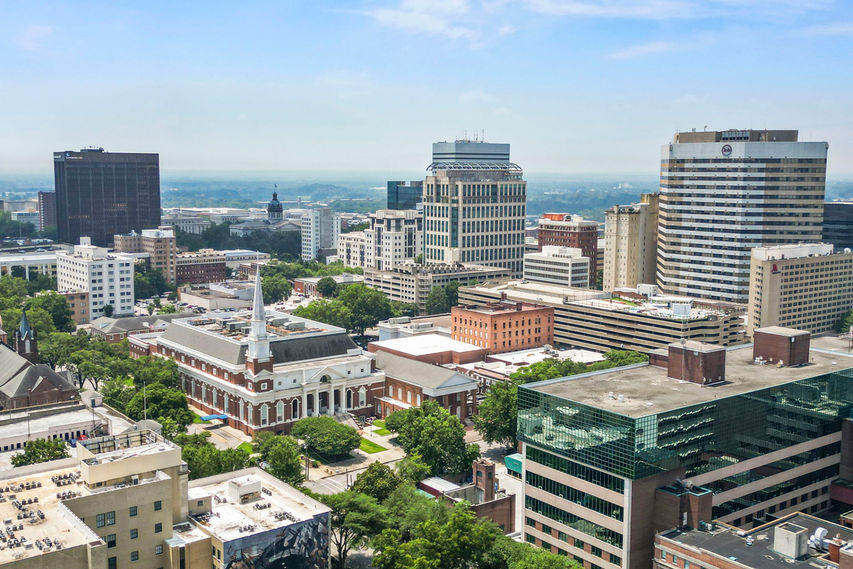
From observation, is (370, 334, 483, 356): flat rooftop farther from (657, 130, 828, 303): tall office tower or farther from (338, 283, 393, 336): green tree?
(657, 130, 828, 303): tall office tower

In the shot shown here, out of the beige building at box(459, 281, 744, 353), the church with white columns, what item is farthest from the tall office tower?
the church with white columns

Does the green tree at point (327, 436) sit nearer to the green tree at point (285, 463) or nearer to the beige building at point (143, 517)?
the green tree at point (285, 463)

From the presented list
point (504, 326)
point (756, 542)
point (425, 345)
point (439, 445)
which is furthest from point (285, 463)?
point (504, 326)

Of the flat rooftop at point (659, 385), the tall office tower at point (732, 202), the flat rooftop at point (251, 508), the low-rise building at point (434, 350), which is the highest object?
the tall office tower at point (732, 202)

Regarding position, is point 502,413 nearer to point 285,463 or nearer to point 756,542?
point 285,463

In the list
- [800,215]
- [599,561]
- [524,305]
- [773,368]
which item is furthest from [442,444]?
[800,215]

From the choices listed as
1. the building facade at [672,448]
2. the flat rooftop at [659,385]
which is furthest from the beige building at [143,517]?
the flat rooftop at [659,385]
